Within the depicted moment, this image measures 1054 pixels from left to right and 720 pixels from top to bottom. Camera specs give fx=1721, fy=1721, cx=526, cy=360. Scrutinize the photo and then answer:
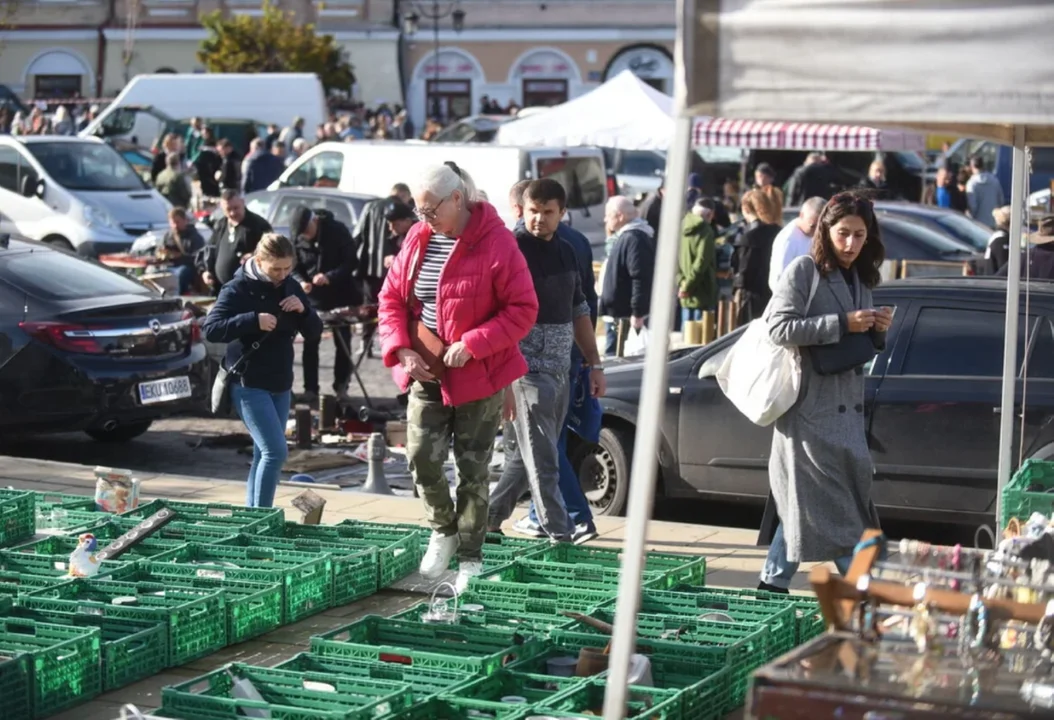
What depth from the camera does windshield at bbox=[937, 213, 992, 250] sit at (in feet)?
64.6

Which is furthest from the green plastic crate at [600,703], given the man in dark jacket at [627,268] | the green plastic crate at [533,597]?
the man in dark jacket at [627,268]

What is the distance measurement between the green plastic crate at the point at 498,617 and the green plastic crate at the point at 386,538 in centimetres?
97

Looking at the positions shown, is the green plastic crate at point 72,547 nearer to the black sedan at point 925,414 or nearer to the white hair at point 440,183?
the white hair at point 440,183

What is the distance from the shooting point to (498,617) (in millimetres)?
6816

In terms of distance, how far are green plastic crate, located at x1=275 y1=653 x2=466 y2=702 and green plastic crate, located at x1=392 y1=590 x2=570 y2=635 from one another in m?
0.60

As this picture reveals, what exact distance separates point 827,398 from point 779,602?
864 mm

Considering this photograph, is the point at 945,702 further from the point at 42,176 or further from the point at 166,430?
the point at 42,176

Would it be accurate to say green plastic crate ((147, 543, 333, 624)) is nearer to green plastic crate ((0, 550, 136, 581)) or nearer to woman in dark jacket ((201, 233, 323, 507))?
green plastic crate ((0, 550, 136, 581))

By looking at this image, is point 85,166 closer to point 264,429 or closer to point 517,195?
point 264,429

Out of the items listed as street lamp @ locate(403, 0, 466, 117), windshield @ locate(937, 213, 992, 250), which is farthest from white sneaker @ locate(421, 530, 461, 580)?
street lamp @ locate(403, 0, 466, 117)

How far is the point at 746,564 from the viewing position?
28.0 ft

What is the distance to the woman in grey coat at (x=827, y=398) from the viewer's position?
6926mm

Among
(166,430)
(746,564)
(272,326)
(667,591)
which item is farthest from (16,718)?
(166,430)

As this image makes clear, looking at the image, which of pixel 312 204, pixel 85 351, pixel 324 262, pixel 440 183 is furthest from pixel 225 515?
pixel 312 204
